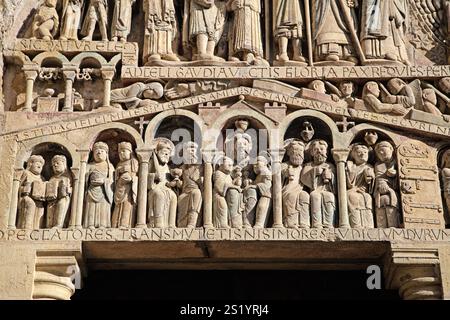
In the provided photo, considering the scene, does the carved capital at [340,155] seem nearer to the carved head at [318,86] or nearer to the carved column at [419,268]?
the carved head at [318,86]

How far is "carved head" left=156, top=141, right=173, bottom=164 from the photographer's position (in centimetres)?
1011

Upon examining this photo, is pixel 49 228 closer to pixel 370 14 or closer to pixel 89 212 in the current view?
pixel 89 212

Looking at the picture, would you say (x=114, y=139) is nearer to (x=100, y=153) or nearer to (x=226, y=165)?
(x=100, y=153)

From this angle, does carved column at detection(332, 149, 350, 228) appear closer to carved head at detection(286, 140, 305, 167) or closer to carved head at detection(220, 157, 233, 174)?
carved head at detection(286, 140, 305, 167)

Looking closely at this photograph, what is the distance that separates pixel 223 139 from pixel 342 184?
1.11 m

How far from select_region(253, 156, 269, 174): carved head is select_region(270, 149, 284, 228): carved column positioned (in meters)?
0.07

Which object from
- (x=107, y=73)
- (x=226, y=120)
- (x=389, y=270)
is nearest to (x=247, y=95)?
(x=226, y=120)

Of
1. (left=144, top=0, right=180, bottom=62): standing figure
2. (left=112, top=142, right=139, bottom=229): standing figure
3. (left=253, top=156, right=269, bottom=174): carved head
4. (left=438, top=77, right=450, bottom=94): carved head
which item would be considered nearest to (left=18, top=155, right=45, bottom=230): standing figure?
(left=112, top=142, right=139, bottom=229): standing figure

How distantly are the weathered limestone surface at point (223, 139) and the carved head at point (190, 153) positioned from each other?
12 millimetres

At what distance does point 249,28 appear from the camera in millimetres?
10680

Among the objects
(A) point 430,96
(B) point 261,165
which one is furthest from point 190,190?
(A) point 430,96

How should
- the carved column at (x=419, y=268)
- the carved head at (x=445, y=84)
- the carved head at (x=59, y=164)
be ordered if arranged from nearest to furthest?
1. the carved column at (x=419, y=268)
2. the carved head at (x=59, y=164)
3. the carved head at (x=445, y=84)

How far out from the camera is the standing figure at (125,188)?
32.3ft

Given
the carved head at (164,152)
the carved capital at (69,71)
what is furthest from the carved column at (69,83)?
the carved head at (164,152)
